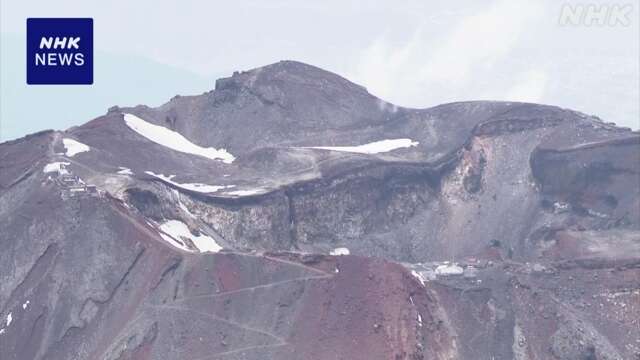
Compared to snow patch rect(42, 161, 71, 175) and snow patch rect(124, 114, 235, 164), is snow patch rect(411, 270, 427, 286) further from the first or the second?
snow patch rect(124, 114, 235, 164)

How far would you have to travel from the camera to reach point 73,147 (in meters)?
50.9

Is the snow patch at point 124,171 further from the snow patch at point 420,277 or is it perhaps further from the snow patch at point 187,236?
the snow patch at point 420,277

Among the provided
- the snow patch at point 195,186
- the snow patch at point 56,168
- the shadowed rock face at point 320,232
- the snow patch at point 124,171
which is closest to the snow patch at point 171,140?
the shadowed rock face at point 320,232

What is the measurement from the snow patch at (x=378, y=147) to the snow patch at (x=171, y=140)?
5577mm

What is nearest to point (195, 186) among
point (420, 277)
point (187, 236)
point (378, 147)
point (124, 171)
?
point (124, 171)

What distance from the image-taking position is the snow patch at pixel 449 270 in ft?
136

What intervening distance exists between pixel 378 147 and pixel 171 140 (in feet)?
41.3

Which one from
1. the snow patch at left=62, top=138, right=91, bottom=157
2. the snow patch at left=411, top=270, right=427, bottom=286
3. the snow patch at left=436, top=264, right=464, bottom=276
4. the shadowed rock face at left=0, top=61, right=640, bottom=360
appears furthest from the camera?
the snow patch at left=62, top=138, right=91, bottom=157

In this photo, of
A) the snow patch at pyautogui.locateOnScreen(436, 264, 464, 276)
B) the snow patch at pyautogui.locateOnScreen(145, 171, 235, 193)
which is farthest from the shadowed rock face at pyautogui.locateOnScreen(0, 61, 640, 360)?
the snow patch at pyautogui.locateOnScreen(145, 171, 235, 193)

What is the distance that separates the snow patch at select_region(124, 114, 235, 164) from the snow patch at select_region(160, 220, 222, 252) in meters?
11.8

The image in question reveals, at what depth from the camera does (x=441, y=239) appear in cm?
5328

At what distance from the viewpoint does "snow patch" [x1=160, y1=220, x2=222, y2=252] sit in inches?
1794

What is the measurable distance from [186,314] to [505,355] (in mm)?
12132

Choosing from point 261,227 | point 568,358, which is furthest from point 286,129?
point 568,358
